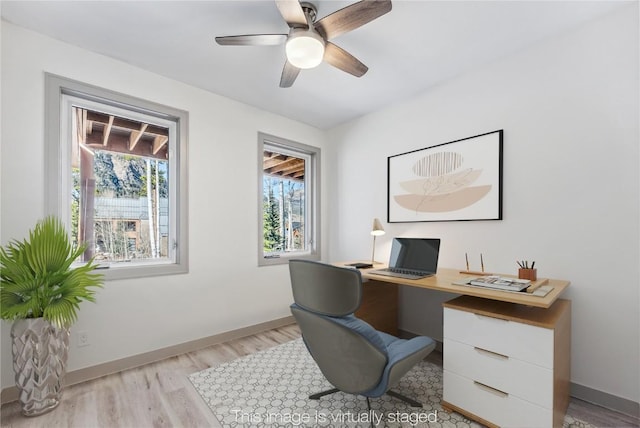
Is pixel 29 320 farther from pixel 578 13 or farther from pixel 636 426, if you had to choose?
pixel 578 13

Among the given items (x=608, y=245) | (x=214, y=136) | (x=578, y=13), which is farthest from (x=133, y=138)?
(x=608, y=245)

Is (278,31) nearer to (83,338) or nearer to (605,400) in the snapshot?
(83,338)

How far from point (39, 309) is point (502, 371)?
2.71 m

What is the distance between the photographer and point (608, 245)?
173 centimetres

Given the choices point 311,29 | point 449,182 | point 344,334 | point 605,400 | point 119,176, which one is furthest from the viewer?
point 449,182

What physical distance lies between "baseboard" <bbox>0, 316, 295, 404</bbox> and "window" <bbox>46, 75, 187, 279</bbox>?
2.20 ft

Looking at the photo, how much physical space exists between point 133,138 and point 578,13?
136 inches

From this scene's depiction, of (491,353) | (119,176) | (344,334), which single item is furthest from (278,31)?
(491,353)

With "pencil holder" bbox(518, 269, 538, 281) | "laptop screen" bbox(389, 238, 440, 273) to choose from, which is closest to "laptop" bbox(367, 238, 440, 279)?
"laptop screen" bbox(389, 238, 440, 273)

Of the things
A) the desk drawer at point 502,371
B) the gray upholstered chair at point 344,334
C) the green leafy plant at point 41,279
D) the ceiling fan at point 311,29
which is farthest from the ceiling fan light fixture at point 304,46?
the desk drawer at point 502,371

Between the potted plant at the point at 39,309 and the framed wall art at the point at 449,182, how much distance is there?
271 cm

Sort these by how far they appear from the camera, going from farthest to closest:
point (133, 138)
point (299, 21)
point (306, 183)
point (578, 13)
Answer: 1. point (306, 183)
2. point (133, 138)
3. point (578, 13)
4. point (299, 21)

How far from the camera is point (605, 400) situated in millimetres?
1728

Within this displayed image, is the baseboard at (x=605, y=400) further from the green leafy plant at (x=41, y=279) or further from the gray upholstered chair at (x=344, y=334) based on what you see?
the green leafy plant at (x=41, y=279)
